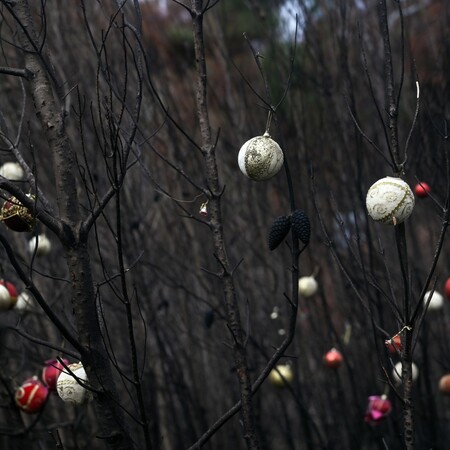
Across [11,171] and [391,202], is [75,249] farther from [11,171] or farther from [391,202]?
[11,171]

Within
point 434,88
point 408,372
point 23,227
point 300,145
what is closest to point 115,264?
point 300,145

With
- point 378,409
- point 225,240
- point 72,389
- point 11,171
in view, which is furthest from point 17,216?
point 225,240

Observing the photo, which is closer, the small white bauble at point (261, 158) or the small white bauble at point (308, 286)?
the small white bauble at point (261, 158)

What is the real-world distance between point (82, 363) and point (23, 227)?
0.49 metres

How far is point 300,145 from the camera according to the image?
5.12 meters

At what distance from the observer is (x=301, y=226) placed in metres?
2.26

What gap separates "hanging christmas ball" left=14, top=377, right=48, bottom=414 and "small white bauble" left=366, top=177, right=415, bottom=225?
A: 1.89 metres

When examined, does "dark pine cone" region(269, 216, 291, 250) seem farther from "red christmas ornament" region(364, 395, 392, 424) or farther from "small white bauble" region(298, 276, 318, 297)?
"small white bauble" region(298, 276, 318, 297)

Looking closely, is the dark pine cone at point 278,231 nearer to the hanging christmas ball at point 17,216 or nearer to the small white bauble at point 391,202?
the small white bauble at point 391,202

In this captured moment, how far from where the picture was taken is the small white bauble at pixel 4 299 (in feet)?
10.8

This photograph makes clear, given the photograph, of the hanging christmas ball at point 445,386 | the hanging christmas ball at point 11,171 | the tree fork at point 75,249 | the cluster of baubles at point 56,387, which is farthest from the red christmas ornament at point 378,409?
the hanging christmas ball at point 11,171

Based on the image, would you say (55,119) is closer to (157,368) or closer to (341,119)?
(341,119)

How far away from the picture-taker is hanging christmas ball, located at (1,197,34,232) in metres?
2.53

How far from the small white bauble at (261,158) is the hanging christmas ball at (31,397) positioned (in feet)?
5.35
